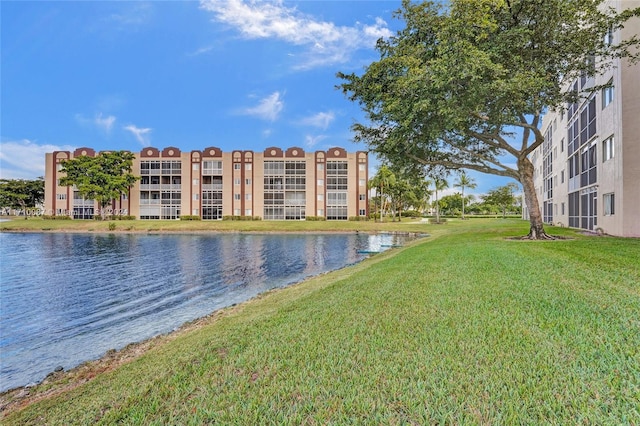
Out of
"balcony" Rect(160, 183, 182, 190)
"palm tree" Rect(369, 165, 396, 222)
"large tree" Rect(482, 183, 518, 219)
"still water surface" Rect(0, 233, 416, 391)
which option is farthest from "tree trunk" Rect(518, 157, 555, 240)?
"large tree" Rect(482, 183, 518, 219)

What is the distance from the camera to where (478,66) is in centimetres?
1230

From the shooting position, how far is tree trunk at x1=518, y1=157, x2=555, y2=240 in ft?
55.2

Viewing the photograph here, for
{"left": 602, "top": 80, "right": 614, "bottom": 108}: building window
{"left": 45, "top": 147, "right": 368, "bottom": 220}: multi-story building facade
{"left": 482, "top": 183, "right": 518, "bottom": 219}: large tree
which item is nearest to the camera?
{"left": 602, "top": 80, "right": 614, "bottom": 108}: building window

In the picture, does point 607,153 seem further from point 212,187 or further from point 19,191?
point 19,191

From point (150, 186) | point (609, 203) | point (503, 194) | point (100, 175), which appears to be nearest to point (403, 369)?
point (609, 203)

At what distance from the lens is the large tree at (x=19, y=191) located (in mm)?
75188

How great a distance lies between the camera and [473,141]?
1994 centimetres

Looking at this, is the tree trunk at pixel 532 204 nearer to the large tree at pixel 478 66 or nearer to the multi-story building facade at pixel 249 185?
the large tree at pixel 478 66

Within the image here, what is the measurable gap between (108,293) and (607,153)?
24.8 m

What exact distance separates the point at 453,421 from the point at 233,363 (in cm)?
251

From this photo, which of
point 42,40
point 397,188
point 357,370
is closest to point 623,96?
point 357,370

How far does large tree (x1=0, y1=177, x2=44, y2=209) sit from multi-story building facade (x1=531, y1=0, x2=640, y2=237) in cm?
9717

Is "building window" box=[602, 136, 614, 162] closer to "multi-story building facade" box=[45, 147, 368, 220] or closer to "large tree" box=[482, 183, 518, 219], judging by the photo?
"multi-story building facade" box=[45, 147, 368, 220]

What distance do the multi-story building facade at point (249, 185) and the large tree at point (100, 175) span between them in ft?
14.2
